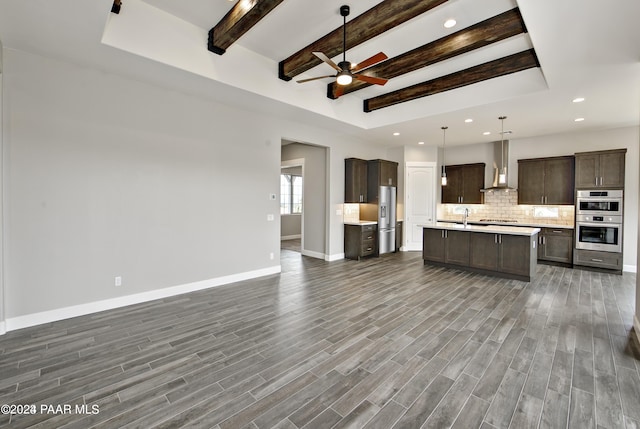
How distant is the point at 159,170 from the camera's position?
4203 millimetres

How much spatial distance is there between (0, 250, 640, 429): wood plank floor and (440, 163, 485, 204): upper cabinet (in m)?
4.00

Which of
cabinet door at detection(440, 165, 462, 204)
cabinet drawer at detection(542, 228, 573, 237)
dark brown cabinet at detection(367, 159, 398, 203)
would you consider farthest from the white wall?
cabinet drawer at detection(542, 228, 573, 237)

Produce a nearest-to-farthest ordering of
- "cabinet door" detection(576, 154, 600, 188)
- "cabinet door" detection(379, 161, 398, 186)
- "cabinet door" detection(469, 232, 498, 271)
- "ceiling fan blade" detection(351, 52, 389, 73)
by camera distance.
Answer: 1. "ceiling fan blade" detection(351, 52, 389, 73)
2. "cabinet door" detection(469, 232, 498, 271)
3. "cabinet door" detection(576, 154, 600, 188)
4. "cabinet door" detection(379, 161, 398, 186)

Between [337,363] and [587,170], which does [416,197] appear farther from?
[337,363]

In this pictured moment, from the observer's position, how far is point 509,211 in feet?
24.7

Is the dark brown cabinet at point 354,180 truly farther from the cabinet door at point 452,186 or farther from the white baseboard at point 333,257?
the cabinet door at point 452,186

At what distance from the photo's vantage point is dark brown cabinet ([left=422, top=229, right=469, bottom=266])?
19.1 feet

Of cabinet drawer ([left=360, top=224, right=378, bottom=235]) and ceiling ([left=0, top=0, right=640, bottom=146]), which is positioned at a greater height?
ceiling ([left=0, top=0, right=640, bottom=146])

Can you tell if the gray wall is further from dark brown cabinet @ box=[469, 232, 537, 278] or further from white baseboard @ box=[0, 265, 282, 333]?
dark brown cabinet @ box=[469, 232, 537, 278]

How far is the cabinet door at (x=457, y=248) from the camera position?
228 inches

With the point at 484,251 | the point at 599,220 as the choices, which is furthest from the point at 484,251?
the point at 599,220

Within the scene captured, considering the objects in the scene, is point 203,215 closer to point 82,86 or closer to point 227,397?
point 82,86

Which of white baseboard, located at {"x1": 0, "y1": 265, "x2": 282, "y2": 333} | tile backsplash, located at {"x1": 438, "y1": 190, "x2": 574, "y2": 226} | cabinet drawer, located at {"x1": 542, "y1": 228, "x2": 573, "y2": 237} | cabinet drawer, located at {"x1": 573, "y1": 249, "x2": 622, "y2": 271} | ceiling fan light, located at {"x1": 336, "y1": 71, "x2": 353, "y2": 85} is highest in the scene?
ceiling fan light, located at {"x1": 336, "y1": 71, "x2": 353, "y2": 85}

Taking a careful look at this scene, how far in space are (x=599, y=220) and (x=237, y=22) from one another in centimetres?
749
